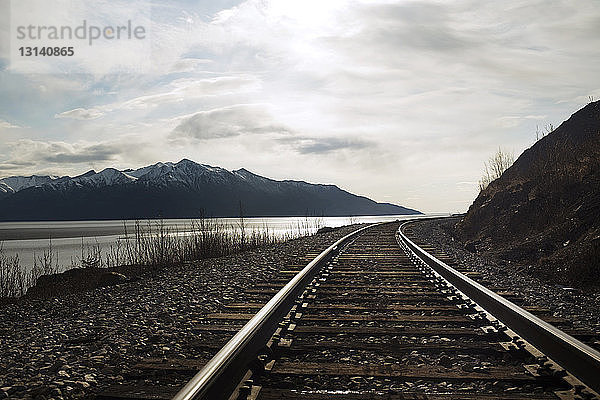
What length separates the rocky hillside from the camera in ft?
24.2

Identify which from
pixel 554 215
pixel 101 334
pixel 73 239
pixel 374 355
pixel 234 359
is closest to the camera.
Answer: pixel 234 359

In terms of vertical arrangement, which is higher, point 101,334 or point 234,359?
point 234,359

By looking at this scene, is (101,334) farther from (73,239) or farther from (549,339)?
(73,239)

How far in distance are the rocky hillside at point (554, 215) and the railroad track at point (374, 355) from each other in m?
3.16

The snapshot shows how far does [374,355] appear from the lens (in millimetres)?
3268

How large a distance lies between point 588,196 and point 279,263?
607cm

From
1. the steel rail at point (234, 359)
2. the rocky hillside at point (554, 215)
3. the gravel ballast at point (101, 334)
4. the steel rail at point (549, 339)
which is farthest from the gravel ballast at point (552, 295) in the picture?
the gravel ballast at point (101, 334)

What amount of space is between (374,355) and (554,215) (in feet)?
28.5

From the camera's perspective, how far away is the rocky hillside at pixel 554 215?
24.2ft

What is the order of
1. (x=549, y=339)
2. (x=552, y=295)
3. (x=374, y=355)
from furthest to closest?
(x=552, y=295) < (x=374, y=355) < (x=549, y=339)

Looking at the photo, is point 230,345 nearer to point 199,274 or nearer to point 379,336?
point 379,336

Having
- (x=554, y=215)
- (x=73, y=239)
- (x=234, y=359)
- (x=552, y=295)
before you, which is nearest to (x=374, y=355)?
(x=234, y=359)

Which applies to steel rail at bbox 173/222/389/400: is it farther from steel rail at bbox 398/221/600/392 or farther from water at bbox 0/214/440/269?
water at bbox 0/214/440/269


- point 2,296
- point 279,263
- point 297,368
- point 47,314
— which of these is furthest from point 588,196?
point 2,296
